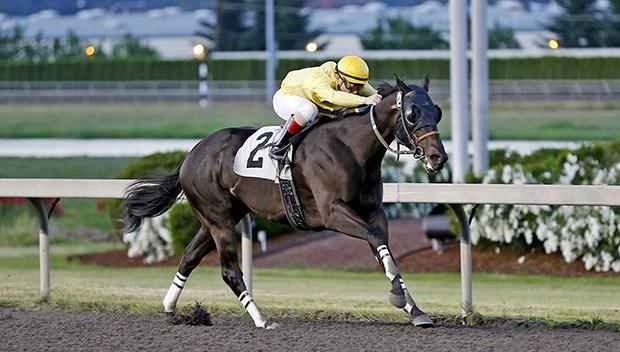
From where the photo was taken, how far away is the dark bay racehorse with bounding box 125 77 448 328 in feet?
22.1

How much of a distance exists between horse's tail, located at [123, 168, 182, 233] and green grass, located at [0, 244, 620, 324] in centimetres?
61

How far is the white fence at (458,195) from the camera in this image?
7289 millimetres

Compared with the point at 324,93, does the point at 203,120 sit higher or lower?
lower

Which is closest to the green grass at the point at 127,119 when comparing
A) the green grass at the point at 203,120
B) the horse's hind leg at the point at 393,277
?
the green grass at the point at 203,120

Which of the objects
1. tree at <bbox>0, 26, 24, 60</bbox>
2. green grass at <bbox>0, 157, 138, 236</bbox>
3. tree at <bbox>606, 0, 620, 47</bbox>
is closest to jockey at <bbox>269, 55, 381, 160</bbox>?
green grass at <bbox>0, 157, 138, 236</bbox>

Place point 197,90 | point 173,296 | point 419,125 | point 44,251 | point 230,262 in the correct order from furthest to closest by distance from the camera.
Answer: point 197,90 → point 44,251 → point 173,296 → point 230,262 → point 419,125

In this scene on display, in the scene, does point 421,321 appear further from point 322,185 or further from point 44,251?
point 44,251

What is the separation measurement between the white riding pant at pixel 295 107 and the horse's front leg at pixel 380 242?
1.84 feet

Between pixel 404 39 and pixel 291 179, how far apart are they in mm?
49595

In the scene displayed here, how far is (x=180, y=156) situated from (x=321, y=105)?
608cm

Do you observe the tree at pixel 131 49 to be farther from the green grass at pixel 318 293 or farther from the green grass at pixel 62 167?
the green grass at pixel 318 293

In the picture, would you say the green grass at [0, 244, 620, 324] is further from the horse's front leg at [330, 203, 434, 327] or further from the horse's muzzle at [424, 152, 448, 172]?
the horse's muzzle at [424, 152, 448, 172]

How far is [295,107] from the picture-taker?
732cm

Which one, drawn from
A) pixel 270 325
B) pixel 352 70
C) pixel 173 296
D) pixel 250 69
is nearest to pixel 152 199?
pixel 173 296
